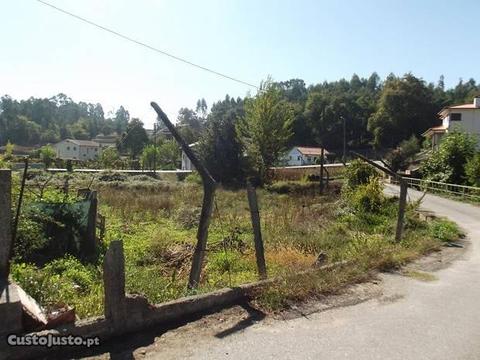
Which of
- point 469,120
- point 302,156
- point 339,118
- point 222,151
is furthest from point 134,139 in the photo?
point 469,120

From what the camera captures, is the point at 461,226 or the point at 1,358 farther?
the point at 461,226

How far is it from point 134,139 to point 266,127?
4950 cm

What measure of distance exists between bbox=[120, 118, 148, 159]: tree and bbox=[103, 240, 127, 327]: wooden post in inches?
3271

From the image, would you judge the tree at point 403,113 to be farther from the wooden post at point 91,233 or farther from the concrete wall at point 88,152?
the wooden post at point 91,233

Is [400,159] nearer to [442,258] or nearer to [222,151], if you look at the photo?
[222,151]

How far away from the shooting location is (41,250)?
10.2 metres

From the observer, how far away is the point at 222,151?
39875mm

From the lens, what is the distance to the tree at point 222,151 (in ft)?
129

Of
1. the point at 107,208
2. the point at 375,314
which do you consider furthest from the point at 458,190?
the point at 375,314

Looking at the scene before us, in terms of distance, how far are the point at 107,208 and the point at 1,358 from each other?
55.4 ft

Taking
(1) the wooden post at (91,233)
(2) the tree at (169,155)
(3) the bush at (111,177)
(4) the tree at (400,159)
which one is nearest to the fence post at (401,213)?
(1) the wooden post at (91,233)

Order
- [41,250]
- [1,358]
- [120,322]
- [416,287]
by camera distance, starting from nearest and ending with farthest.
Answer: [1,358] < [120,322] < [416,287] < [41,250]

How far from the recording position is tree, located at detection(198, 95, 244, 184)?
39.3 m

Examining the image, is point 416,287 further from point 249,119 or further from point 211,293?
point 249,119
